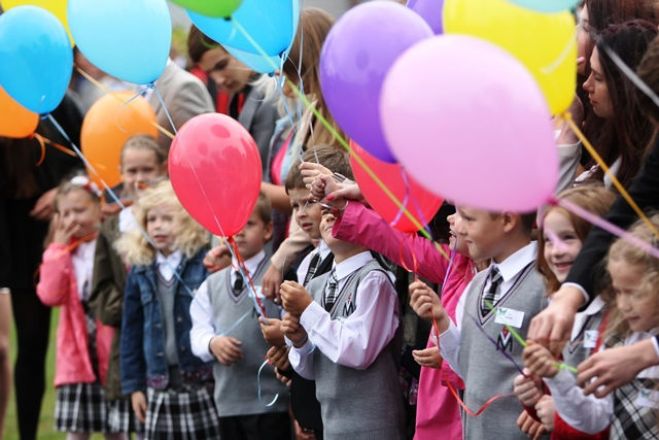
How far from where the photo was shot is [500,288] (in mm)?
3574

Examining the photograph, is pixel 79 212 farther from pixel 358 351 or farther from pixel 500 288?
pixel 500 288

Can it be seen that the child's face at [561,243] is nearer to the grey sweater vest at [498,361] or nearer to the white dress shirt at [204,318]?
the grey sweater vest at [498,361]

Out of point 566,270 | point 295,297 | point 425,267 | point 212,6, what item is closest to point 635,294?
point 566,270

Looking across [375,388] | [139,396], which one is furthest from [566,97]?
[139,396]

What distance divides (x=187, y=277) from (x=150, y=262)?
7.5 inches

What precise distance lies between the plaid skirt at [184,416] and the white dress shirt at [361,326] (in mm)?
1254

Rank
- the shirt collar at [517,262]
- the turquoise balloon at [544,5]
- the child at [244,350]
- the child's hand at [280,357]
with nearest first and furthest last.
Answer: the turquoise balloon at [544,5]
the shirt collar at [517,262]
the child's hand at [280,357]
the child at [244,350]

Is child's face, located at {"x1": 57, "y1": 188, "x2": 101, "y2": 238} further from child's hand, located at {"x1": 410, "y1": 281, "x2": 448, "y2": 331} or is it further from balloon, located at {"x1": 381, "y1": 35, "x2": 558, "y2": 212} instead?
balloon, located at {"x1": 381, "y1": 35, "x2": 558, "y2": 212}

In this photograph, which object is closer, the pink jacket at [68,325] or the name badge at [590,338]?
the name badge at [590,338]

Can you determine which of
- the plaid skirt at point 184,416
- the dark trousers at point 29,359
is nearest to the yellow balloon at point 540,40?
the plaid skirt at point 184,416

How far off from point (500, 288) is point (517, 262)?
90 millimetres

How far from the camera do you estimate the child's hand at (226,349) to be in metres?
4.81

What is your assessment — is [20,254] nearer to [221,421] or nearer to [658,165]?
[221,421]

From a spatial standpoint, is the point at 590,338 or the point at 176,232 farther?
the point at 176,232
